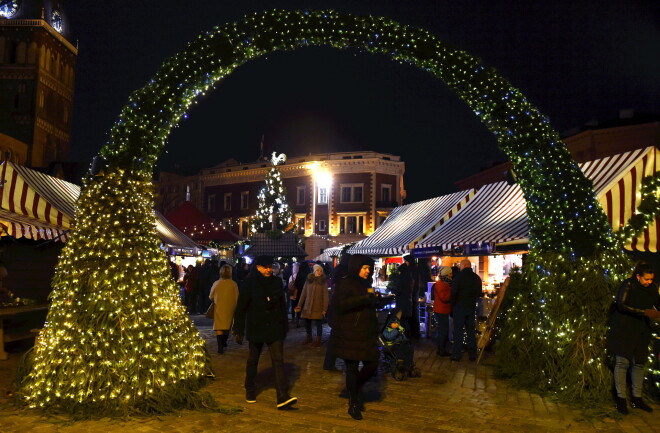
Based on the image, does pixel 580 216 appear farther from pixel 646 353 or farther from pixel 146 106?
pixel 146 106

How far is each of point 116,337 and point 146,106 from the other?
2900 mm

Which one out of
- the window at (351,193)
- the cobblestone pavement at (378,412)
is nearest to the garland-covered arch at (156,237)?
the cobblestone pavement at (378,412)

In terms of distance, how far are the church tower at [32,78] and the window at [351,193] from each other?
27467 millimetres

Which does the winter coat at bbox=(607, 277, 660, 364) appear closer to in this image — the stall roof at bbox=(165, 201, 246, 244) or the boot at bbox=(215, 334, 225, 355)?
the boot at bbox=(215, 334, 225, 355)

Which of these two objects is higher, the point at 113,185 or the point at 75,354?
the point at 113,185

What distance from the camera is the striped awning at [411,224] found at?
15.9 metres

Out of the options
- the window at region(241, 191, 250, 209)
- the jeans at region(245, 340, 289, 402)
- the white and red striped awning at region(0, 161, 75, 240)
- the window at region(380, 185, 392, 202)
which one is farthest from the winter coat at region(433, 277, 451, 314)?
the window at region(241, 191, 250, 209)

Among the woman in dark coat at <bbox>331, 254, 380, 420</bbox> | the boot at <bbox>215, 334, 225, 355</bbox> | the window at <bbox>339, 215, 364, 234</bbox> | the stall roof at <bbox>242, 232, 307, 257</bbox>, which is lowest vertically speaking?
the boot at <bbox>215, 334, 225, 355</bbox>

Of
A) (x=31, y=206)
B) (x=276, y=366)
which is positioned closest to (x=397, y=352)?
(x=276, y=366)

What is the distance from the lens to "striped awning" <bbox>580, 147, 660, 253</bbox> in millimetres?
9984

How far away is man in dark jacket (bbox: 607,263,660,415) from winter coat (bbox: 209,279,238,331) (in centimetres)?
603

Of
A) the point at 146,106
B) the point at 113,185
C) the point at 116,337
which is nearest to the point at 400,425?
the point at 116,337

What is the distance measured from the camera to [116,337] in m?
6.21

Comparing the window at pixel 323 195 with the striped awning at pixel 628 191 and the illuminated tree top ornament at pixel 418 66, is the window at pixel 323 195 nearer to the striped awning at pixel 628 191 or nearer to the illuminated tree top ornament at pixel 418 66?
the striped awning at pixel 628 191
